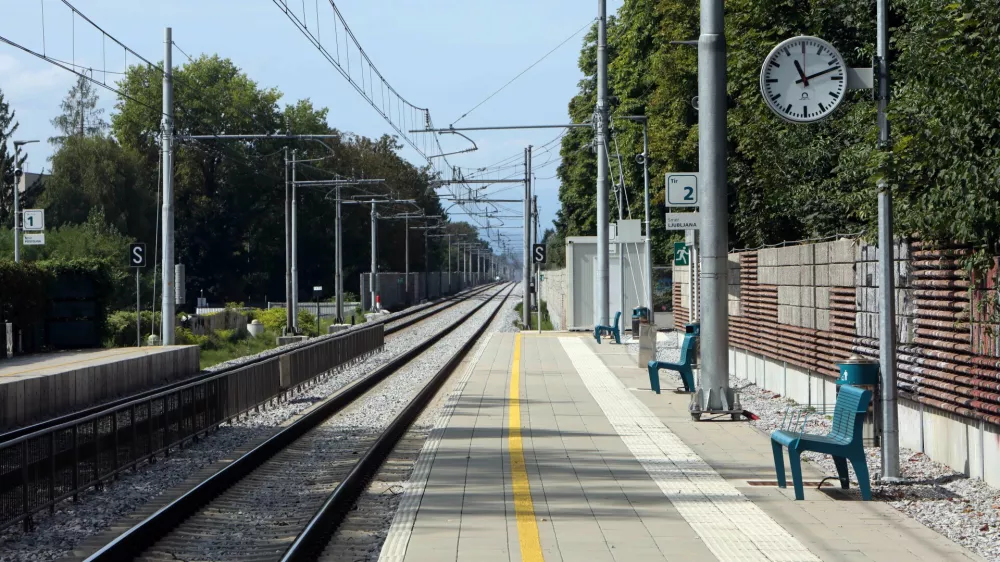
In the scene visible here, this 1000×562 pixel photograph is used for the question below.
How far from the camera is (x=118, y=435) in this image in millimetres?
12492

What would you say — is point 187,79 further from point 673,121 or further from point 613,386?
point 613,386

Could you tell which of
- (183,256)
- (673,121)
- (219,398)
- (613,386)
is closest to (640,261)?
(673,121)

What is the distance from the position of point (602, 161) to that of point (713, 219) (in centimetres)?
1829

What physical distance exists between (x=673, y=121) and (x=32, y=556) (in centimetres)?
3587

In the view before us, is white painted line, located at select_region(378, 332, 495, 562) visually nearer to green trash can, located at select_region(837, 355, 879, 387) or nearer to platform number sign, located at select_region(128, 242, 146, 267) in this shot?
green trash can, located at select_region(837, 355, 879, 387)

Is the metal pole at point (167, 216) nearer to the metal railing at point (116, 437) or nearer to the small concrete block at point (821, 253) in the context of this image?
the metal railing at point (116, 437)

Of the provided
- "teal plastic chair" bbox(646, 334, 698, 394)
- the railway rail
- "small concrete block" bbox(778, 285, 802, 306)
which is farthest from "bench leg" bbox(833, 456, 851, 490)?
"teal plastic chair" bbox(646, 334, 698, 394)

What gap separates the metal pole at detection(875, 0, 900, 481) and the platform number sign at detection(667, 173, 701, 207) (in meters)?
9.92

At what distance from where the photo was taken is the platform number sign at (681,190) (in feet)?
69.0

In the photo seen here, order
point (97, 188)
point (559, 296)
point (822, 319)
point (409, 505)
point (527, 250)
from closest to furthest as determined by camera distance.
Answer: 1. point (409, 505)
2. point (822, 319)
3. point (527, 250)
4. point (559, 296)
5. point (97, 188)

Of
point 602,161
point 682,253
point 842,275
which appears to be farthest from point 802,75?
point 602,161

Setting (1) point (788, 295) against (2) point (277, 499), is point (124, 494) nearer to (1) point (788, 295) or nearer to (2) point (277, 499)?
(2) point (277, 499)

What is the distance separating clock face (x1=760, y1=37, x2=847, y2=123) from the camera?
1207 centimetres

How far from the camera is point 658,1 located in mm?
46406
